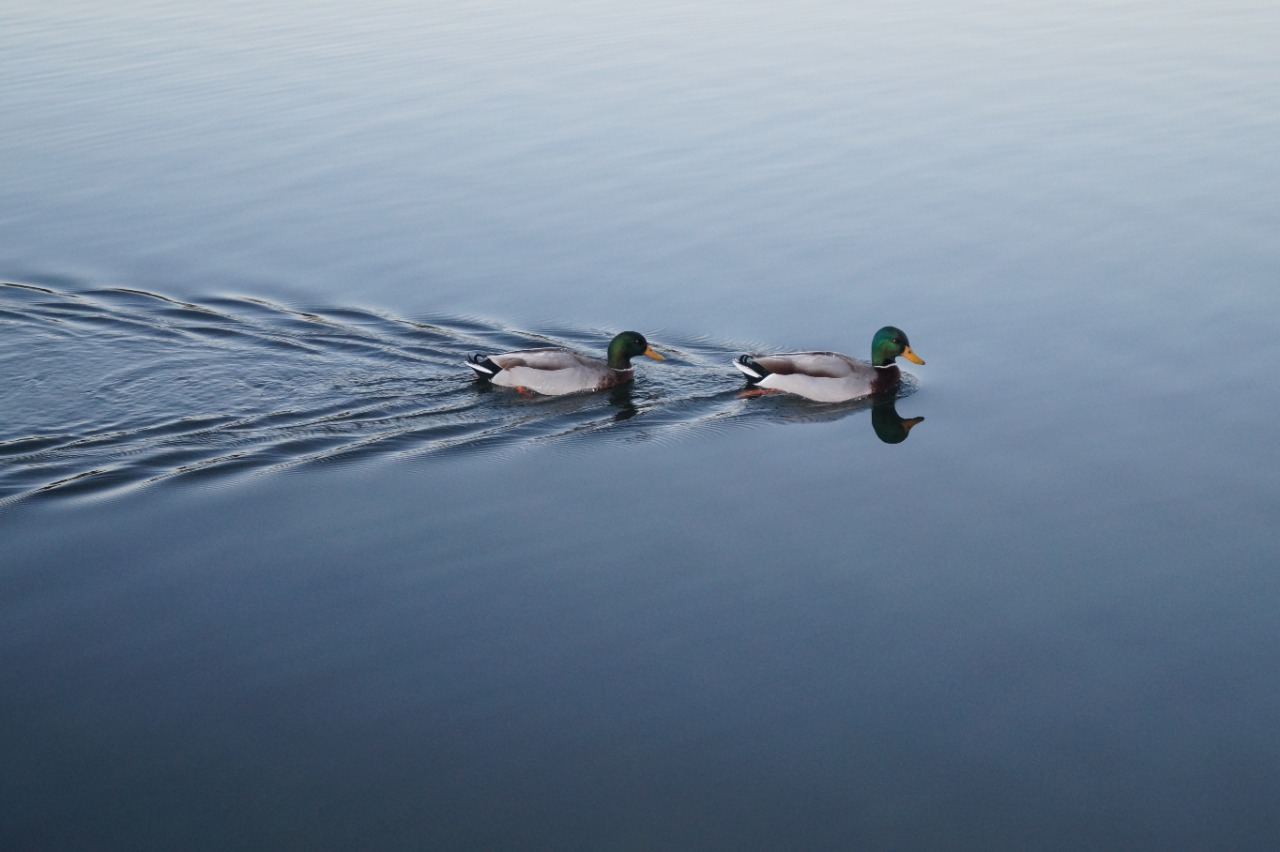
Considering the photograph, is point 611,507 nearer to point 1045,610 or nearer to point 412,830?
point 1045,610

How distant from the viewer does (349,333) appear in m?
13.9

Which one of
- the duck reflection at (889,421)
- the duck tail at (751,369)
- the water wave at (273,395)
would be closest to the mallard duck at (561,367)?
the water wave at (273,395)

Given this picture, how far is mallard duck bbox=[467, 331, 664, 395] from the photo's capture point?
1250 centimetres

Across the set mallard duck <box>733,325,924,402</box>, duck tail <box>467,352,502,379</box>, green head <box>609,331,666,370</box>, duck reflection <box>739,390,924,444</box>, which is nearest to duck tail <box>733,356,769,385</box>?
mallard duck <box>733,325,924,402</box>

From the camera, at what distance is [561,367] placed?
12656 millimetres

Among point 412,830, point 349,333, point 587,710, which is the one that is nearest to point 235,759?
point 412,830

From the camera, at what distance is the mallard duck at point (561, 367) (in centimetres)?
1250

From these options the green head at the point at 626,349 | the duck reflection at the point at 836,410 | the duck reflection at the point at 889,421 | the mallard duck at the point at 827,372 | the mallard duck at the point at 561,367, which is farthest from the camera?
the green head at the point at 626,349

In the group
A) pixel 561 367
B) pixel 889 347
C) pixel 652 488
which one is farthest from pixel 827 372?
pixel 652 488

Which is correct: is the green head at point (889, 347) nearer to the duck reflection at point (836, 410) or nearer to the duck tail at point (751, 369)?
the duck reflection at point (836, 410)

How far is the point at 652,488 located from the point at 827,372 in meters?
2.53

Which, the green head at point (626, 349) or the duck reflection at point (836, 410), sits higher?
the green head at point (626, 349)

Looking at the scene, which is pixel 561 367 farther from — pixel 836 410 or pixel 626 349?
pixel 836 410

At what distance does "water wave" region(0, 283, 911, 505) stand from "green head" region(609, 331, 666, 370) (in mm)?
262
